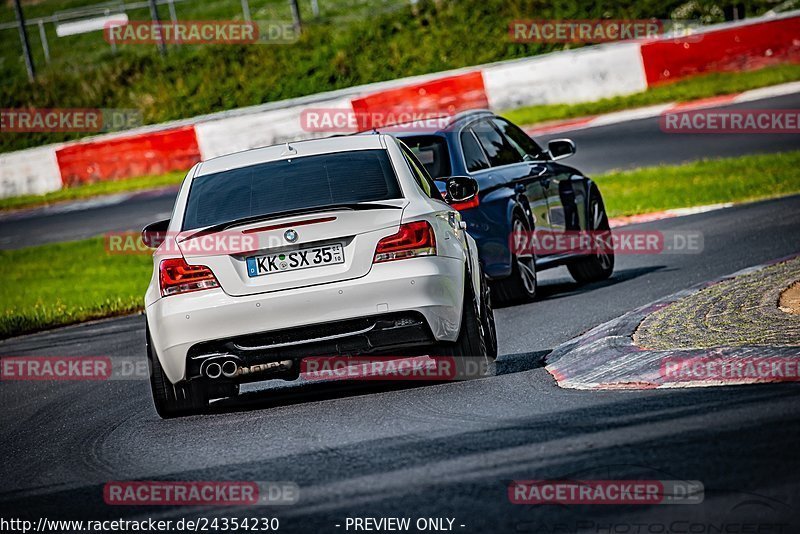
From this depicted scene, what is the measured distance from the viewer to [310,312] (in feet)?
27.3

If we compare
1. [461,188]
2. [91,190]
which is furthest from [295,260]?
[91,190]

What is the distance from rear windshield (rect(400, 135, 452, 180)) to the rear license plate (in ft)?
14.0

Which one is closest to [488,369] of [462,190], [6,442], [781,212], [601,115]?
[462,190]

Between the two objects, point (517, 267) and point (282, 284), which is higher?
point (282, 284)

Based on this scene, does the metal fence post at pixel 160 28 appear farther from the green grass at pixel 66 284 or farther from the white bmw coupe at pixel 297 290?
the white bmw coupe at pixel 297 290

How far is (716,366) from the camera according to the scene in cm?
779

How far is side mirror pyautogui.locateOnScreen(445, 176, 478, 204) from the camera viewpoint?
10.1 m

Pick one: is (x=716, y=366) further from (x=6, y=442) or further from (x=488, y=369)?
(x=6, y=442)

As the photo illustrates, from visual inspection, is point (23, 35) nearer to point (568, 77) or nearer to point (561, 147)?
point (568, 77)

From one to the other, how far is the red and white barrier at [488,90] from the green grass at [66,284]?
5957 mm

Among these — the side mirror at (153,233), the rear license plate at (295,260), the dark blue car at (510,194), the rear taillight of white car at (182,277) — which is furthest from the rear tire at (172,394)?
the dark blue car at (510,194)

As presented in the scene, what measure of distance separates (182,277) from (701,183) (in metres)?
12.8

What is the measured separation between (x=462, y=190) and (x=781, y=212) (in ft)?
23.9

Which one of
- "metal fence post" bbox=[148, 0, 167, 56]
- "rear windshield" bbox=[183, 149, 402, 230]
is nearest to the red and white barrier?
"metal fence post" bbox=[148, 0, 167, 56]
